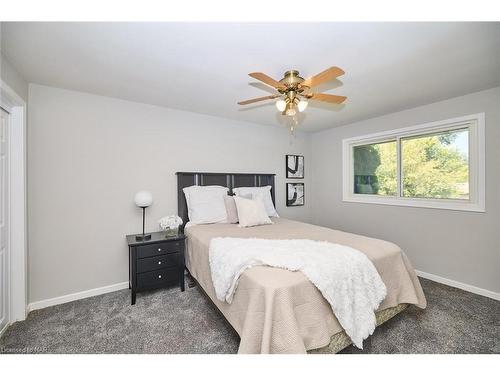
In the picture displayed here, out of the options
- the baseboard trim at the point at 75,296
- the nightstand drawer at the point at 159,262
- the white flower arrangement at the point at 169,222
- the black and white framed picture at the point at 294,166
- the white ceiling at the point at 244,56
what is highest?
the white ceiling at the point at 244,56

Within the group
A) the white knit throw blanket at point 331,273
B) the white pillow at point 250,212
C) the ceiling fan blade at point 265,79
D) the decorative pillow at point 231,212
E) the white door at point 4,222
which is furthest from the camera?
the decorative pillow at point 231,212

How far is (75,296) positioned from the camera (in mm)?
2348

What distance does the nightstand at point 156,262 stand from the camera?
2238 mm

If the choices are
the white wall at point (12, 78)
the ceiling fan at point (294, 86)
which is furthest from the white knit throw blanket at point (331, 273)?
the white wall at point (12, 78)

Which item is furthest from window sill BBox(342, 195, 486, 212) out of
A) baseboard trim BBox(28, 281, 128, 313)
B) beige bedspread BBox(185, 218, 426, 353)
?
baseboard trim BBox(28, 281, 128, 313)

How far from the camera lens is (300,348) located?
3.92 feet

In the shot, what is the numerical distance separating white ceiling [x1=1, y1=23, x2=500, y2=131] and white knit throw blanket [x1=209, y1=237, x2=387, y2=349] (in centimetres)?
154

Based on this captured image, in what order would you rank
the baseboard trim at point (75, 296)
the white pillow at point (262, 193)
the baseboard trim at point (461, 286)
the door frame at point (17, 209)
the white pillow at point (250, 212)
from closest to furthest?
the door frame at point (17, 209) → the baseboard trim at point (75, 296) → the baseboard trim at point (461, 286) → the white pillow at point (250, 212) → the white pillow at point (262, 193)

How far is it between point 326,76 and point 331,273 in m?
1.39

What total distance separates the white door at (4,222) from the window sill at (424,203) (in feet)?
14.1

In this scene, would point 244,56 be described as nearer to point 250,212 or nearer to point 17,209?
point 250,212

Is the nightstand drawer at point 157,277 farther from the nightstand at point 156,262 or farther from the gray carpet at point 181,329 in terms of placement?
the gray carpet at point 181,329

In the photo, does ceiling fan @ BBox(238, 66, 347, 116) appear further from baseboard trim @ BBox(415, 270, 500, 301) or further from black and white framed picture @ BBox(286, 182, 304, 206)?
baseboard trim @ BBox(415, 270, 500, 301)
